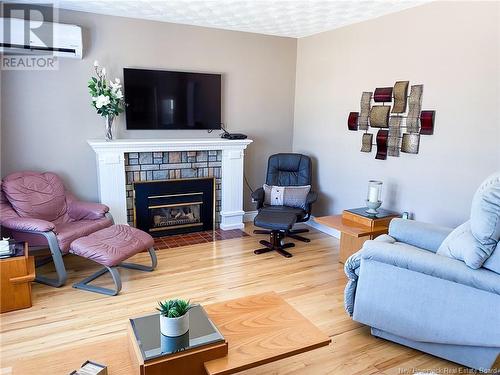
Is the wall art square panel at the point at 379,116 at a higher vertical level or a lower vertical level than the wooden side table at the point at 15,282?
higher

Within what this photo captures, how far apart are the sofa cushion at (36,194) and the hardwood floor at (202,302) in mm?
523

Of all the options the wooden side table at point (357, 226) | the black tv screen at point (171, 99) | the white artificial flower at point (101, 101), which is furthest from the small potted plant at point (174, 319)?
the black tv screen at point (171, 99)

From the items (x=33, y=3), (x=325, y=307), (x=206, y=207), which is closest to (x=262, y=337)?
(x=325, y=307)

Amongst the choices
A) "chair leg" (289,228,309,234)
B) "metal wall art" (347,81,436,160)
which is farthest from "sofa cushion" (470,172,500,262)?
"chair leg" (289,228,309,234)

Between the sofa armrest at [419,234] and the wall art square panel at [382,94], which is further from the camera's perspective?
the wall art square panel at [382,94]

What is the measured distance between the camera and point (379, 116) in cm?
382

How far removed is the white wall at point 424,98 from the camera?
2.97 m

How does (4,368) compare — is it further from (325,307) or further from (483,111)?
(483,111)

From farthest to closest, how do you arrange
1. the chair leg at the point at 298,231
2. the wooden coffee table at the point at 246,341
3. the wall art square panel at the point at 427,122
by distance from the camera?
the chair leg at the point at 298,231
the wall art square panel at the point at 427,122
the wooden coffee table at the point at 246,341

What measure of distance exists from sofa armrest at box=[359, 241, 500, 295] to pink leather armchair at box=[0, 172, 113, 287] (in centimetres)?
237

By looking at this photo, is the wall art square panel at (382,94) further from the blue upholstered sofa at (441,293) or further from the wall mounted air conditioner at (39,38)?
the wall mounted air conditioner at (39,38)

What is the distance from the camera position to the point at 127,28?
4051mm

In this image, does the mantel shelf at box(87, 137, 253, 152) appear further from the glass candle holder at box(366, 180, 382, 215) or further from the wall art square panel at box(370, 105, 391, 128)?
the glass candle holder at box(366, 180, 382, 215)

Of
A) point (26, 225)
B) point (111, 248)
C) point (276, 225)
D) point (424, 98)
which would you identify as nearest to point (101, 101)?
point (26, 225)
